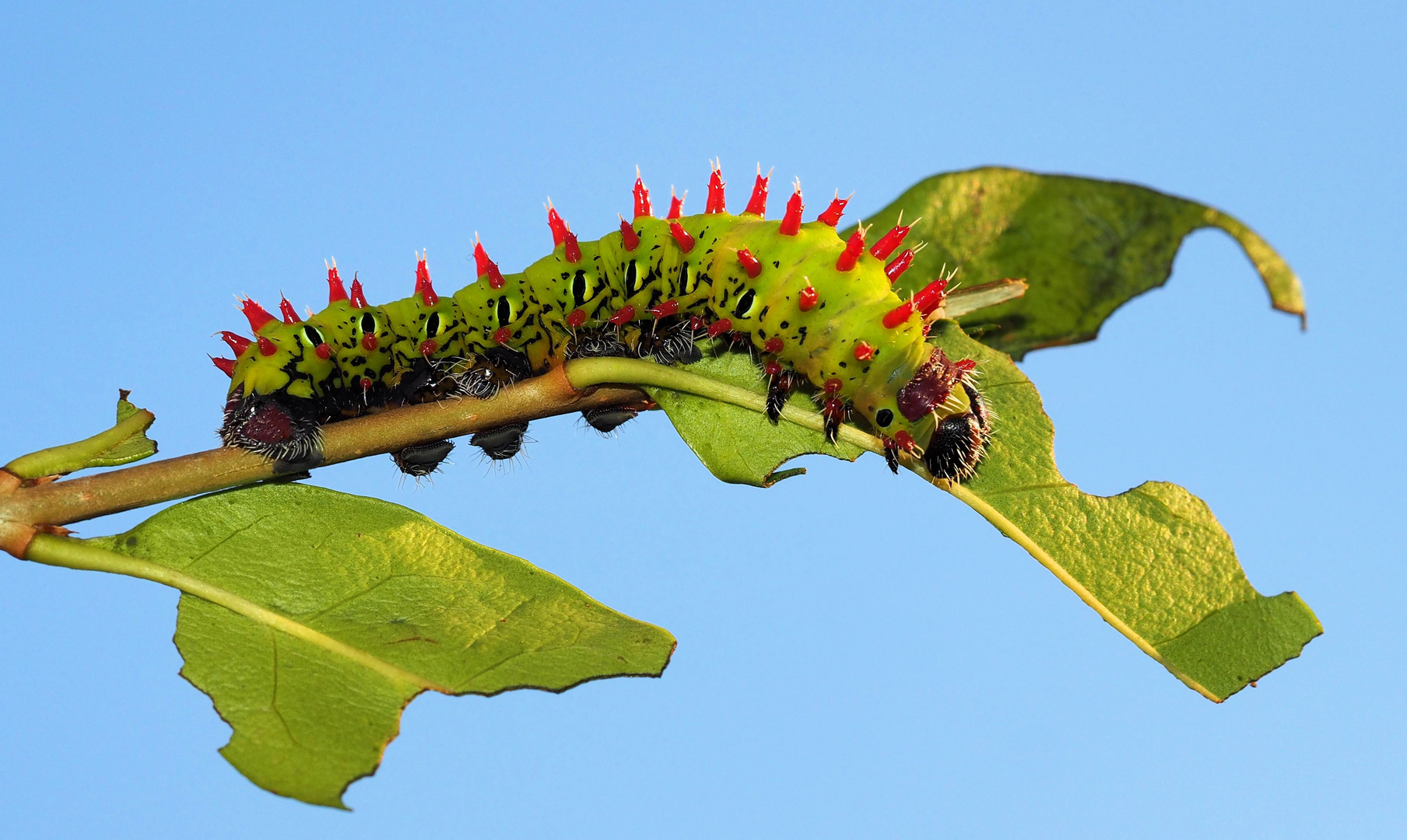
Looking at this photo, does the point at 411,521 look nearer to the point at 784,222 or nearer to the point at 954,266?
the point at 784,222

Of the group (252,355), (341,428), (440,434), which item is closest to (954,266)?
(440,434)

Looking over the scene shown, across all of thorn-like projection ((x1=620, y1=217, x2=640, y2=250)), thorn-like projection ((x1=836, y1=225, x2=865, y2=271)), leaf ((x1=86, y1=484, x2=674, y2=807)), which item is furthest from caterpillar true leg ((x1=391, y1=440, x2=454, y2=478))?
thorn-like projection ((x1=836, y1=225, x2=865, y2=271))

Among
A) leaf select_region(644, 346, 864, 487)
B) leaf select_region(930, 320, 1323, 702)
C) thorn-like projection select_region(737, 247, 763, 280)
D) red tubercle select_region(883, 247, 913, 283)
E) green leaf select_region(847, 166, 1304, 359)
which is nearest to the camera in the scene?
leaf select_region(930, 320, 1323, 702)

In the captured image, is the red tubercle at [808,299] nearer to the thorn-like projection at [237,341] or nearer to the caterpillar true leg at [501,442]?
the caterpillar true leg at [501,442]

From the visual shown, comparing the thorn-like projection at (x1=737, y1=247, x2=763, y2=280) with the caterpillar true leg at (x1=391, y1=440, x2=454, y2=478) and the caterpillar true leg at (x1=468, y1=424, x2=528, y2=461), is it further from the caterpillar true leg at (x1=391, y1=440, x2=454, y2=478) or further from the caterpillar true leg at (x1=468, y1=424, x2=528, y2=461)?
the caterpillar true leg at (x1=391, y1=440, x2=454, y2=478)

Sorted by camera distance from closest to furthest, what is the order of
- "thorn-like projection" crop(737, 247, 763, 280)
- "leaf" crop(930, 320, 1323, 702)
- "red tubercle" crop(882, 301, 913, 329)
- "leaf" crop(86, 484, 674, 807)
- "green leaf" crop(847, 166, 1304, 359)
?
"leaf" crop(86, 484, 674, 807), "leaf" crop(930, 320, 1323, 702), "red tubercle" crop(882, 301, 913, 329), "thorn-like projection" crop(737, 247, 763, 280), "green leaf" crop(847, 166, 1304, 359)

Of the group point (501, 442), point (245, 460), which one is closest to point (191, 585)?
point (245, 460)

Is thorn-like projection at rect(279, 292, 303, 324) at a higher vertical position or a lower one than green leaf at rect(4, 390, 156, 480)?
higher
